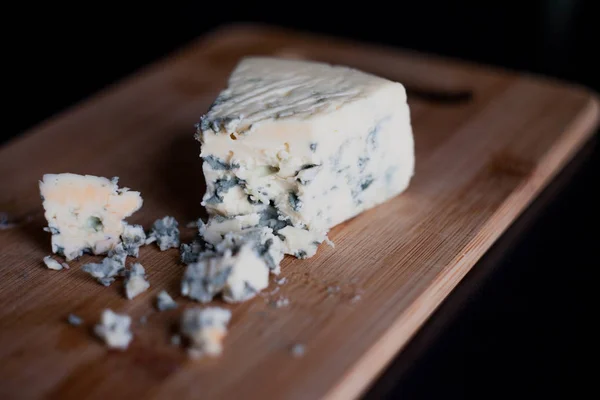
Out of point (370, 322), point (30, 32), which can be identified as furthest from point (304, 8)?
point (370, 322)

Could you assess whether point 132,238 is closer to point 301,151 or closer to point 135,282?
point 135,282

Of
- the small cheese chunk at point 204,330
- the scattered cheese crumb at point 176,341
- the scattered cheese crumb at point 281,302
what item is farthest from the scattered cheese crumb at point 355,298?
the scattered cheese crumb at point 176,341

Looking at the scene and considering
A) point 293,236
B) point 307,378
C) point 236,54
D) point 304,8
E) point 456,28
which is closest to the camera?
point 307,378

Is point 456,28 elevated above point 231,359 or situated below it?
below

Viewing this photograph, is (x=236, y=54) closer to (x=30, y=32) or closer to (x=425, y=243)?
(x=30, y=32)

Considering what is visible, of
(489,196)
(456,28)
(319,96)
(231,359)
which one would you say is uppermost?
(319,96)

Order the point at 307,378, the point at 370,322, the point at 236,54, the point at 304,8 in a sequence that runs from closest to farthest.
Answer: the point at 307,378
the point at 370,322
the point at 236,54
the point at 304,8

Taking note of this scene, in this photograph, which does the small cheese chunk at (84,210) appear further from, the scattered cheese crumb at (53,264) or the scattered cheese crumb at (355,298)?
the scattered cheese crumb at (355,298)
